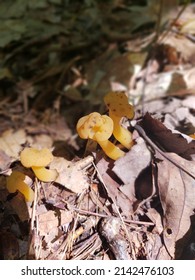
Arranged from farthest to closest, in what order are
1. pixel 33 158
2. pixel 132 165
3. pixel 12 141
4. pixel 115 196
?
pixel 12 141 < pixel 132 165 < pixel 115 196 < pixel 33 158

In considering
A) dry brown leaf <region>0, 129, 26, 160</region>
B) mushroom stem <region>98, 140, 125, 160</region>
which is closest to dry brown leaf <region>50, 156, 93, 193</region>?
mushroom stem <region>98, 140, 125, 160</region>

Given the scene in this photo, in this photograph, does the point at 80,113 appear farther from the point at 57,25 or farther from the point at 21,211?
the point at 21,211

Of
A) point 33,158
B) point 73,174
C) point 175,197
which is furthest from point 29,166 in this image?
point 175,197

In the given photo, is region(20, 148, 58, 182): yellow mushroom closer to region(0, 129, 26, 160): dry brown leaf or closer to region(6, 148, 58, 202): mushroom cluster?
region(6, 148, 58, 202): mushroom cluster

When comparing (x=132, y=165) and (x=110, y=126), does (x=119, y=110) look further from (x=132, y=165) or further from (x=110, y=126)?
(x=132, y=165)

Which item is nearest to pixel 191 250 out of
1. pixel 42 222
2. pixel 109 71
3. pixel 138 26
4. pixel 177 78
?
pixel 42 222
